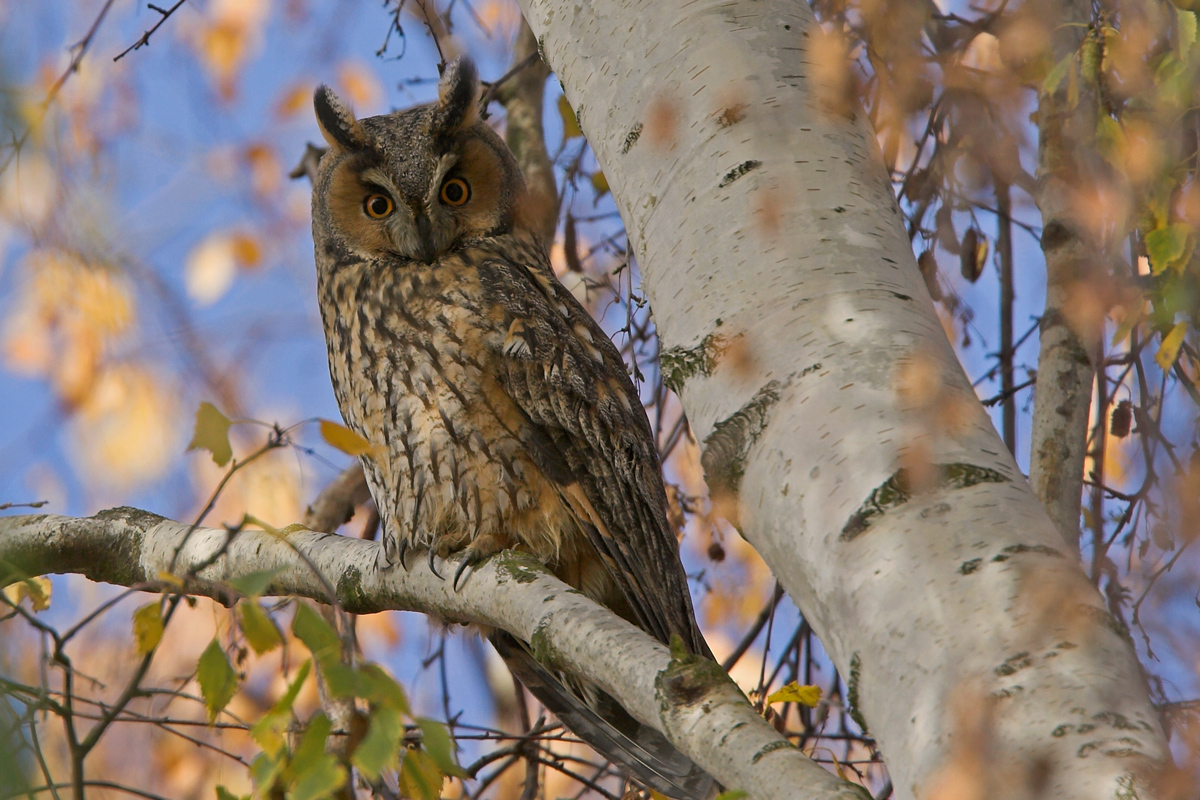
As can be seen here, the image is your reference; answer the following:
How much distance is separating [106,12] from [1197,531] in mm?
2400

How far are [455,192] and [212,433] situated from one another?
4.77 feet

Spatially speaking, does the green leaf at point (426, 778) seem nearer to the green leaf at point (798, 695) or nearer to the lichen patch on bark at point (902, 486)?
the green leaf at point (798, 695)

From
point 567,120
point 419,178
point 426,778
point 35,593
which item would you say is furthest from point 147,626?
point 567,120

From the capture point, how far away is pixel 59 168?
2275mm

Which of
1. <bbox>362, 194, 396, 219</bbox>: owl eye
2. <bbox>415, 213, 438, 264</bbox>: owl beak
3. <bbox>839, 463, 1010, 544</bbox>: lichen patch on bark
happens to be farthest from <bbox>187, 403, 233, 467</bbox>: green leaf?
<bbox>362, 194, 396, 219</bbox>: owl eye

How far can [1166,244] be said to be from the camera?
3.73ft

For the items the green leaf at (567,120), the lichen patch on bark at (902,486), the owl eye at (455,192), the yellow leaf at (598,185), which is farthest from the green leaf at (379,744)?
the yellow leaf at (598,185)

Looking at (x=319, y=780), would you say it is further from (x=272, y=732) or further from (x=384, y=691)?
(x=272, y=732)

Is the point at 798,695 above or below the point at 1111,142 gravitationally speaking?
below

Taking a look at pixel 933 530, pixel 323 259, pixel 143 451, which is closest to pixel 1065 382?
pixel 933 530

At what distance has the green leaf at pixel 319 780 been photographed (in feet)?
2.68

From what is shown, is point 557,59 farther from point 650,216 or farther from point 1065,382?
point 1065,382

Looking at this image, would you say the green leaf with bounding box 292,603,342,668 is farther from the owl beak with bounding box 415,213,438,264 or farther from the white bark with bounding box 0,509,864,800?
the owl beak with bounding box 415,213,438,264

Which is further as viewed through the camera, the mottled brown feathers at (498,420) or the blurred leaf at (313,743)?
the mottled brown feathers at (498,420)
